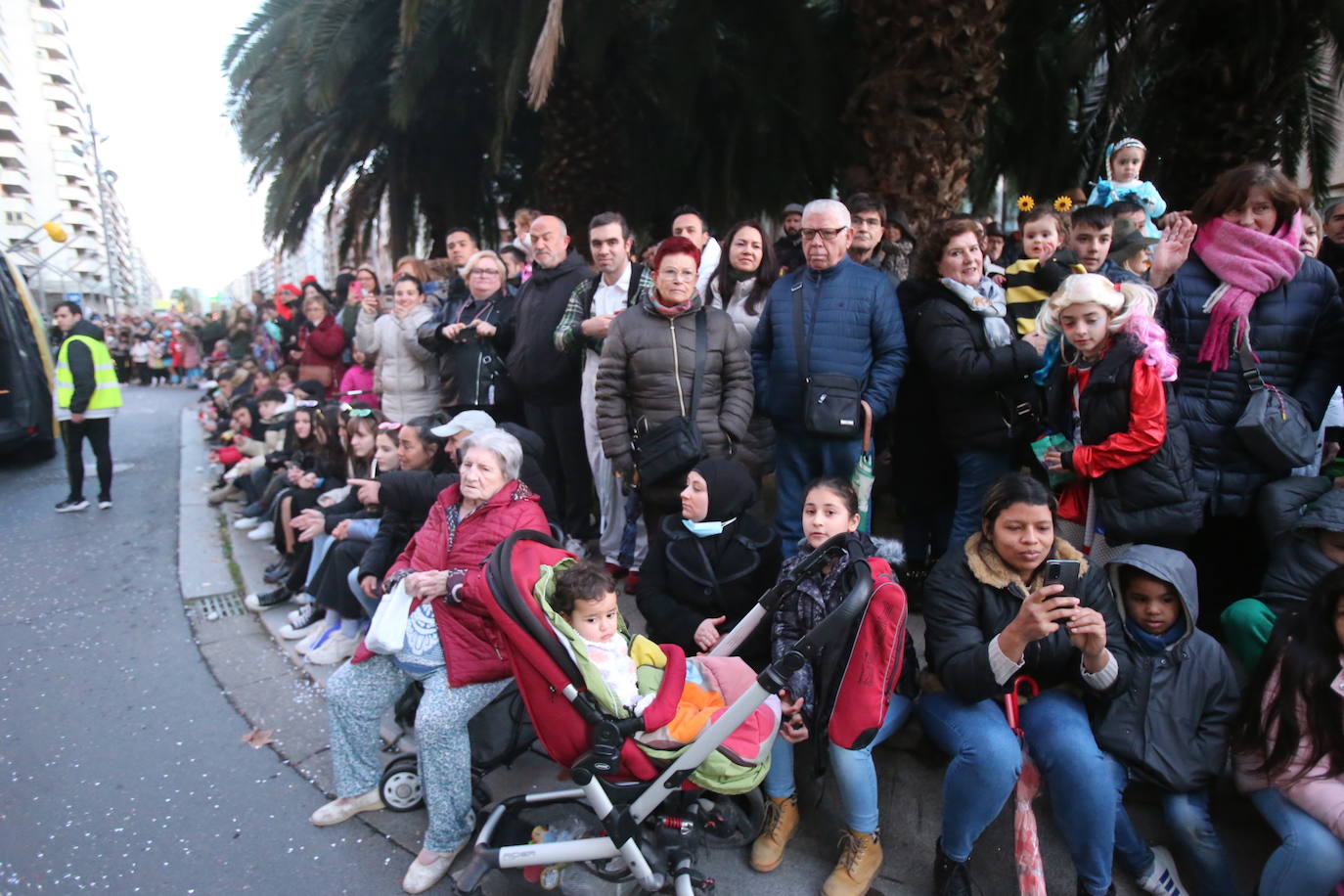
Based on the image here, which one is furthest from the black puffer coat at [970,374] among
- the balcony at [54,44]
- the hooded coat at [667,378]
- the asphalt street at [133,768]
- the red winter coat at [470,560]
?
the balcony at [54,44]

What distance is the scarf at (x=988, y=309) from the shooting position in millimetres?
3508

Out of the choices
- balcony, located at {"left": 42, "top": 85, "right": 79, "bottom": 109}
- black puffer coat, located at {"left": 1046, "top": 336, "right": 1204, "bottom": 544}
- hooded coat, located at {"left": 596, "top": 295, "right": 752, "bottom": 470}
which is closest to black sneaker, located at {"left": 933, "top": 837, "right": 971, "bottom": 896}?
black puffer coat, located at {"left": 1046, "top": 336, "right": 1204, "bottom": 544}

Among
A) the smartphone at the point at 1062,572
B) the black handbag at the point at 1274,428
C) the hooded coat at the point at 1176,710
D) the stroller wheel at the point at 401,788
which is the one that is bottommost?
the stroller wheel at the point at 401,788

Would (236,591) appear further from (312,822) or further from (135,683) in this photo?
(312,822)

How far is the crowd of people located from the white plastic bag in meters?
0.06

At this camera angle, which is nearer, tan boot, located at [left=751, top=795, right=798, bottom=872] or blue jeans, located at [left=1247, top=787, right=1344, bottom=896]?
blue jeans, located at [left=1247, top=787, right=1344, bottom=896]

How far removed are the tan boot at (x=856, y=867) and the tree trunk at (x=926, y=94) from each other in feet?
14.2

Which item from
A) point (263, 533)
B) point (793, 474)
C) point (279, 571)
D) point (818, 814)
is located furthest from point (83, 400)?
point (818, 814)

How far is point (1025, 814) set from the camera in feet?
7.91

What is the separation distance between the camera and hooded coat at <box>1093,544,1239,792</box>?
244cm

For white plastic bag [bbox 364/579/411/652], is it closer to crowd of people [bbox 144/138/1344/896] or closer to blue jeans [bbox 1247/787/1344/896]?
crowd of people [bbox 144/138/1344/896]

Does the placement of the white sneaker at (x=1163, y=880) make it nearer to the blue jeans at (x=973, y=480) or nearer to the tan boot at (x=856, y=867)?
the tan boot at (x=856, y=867)

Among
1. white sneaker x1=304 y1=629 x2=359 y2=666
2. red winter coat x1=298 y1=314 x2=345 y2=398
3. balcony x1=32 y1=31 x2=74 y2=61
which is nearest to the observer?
white sneaker x1=304 y1=629 x2=359 y2=666

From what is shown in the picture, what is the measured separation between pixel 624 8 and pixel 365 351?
16.2 ft
